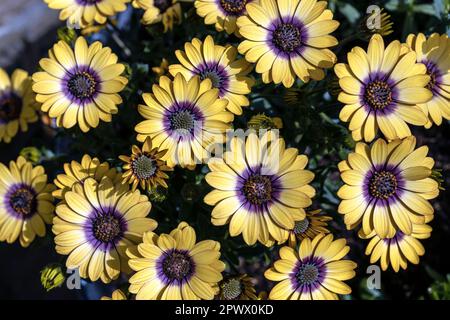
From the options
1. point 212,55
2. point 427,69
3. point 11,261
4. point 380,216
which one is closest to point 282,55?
point 212,55

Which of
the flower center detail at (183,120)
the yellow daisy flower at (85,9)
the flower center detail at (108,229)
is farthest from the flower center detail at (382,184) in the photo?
the yellow daisy flower at (85,9)


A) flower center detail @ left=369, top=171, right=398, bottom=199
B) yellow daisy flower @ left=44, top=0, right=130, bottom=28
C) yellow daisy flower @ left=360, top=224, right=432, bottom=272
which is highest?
yellow daisy flower @ left=44, top=0, right=130, bottom=28

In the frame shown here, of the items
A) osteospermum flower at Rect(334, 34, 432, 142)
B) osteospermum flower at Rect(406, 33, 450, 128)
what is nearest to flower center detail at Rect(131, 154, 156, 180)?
osteospermum flower at Rect(334, 34, 432, 142)

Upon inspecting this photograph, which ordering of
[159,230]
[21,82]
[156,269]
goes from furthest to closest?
[21,82], [159,230], [156,269]

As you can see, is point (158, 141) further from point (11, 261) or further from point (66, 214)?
point (11, 261)

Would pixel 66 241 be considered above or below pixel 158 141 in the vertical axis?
below

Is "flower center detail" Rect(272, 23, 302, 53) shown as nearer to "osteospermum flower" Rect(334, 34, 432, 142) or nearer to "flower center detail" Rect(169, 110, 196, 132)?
"osteospermum flower" Rect(334, 34, 432, 142)

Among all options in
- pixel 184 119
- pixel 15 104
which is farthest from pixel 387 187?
pixel 15 104

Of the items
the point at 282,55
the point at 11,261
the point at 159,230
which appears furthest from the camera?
the point at 11,261
